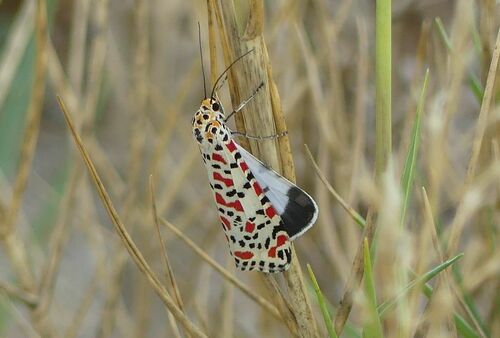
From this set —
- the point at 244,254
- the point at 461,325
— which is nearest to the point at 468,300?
the point at 461,325

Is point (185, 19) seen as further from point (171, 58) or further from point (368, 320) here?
point (368, 320)

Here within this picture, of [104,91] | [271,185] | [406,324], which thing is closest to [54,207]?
[104,91]

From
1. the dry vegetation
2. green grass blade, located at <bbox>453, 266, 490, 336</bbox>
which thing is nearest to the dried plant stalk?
the dry vegetation

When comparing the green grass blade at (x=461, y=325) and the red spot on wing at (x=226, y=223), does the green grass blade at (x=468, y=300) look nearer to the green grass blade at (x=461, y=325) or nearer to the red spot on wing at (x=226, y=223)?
the green grass blade at (x=461, y=325)

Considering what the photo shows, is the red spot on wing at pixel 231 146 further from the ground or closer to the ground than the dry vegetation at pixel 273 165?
further from the ground

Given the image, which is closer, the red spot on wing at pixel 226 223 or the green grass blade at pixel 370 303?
the green grass blade at pixel 370 303

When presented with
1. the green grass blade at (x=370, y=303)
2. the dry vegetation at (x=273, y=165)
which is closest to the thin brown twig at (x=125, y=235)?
the dry vegetation at (x=273, y=165)

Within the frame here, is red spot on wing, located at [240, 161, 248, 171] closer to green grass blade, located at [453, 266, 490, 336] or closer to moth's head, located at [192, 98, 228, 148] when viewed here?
moth's head, located at [192, 98, 228, 148]
